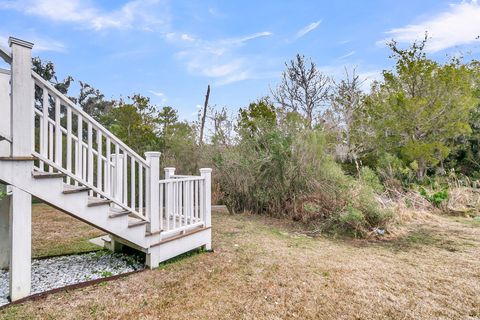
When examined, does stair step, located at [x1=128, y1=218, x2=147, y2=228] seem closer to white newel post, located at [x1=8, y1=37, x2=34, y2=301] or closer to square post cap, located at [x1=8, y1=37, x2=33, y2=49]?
white newel post, located at [x1=8, y1=37, x2=34, y2=301]

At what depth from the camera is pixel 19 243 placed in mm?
2350

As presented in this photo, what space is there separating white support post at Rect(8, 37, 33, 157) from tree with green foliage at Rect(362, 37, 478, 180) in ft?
35.7

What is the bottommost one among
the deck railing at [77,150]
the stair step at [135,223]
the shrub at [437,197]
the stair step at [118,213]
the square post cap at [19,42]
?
the shrub at [437,197]

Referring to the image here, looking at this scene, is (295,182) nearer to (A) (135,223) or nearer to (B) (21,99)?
(A) (135,223)

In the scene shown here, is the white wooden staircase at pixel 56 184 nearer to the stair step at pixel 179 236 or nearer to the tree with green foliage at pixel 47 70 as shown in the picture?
the stair step at pixel 179 236

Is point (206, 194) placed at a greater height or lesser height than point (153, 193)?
lesser

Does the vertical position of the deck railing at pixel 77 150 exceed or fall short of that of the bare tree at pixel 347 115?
it falls short

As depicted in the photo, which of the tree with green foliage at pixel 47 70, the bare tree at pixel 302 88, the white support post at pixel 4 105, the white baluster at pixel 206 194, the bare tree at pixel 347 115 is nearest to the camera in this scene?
the white support post at pixel 4 105

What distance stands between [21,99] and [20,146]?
16.3 inches

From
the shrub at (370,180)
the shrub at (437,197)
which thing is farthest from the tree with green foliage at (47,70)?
the shrub at (437,197)

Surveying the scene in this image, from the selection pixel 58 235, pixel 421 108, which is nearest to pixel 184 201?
pixel 58 235

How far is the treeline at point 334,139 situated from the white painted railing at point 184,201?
2.67 m

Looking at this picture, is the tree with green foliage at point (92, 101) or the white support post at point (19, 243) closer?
the white support post at point (19, 243)

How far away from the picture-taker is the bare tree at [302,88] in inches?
576
